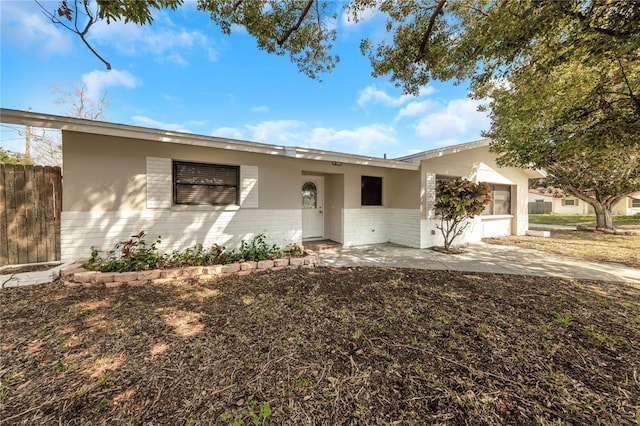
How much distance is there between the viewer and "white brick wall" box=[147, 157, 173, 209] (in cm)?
508

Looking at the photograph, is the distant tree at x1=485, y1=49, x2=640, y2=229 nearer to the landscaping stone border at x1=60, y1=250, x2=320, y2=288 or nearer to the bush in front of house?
the landscaping stone border at x1=60, y1=250, x2=320, y2=288

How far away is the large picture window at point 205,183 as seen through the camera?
5449 mm

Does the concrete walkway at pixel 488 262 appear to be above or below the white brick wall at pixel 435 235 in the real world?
below

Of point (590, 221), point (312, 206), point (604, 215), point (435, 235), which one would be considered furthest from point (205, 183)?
point (590, 221)

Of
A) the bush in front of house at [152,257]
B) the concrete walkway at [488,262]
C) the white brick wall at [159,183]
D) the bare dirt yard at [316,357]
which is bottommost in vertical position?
the bare dirt yard at [316,357]

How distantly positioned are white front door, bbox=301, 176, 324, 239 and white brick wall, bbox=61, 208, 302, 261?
1276mm

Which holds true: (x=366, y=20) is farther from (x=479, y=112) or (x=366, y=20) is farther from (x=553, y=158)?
(x=479, y=112)

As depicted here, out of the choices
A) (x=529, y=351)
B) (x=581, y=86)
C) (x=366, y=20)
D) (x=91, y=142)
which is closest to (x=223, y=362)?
(x=529, y=351)

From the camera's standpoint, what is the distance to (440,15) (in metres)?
5.18

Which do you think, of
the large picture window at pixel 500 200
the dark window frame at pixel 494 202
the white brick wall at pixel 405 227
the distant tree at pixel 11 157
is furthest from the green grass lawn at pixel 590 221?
the distant tree at pixel 11 157

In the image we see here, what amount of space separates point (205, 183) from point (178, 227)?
1.14 m

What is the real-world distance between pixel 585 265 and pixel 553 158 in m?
2.56

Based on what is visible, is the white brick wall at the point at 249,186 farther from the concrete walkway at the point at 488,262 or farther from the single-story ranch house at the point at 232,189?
the concrete walkway at the point at 488,262

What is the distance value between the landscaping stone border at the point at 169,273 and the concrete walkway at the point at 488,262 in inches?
43.2
